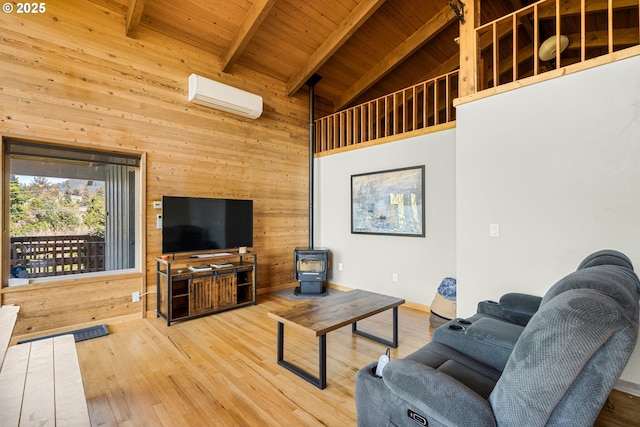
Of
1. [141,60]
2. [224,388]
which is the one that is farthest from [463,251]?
[141,60]

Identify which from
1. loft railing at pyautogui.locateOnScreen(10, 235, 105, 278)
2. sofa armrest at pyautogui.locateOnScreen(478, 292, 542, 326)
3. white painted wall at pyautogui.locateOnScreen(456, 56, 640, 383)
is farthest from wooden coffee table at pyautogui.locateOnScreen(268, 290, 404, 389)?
loft railing at pyautogui.locateOnScreen(10, 235, 105, 278)

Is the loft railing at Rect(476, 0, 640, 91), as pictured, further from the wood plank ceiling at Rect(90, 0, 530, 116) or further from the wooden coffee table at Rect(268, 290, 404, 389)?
the wooden coffee table at Rect(268, 290, 404, 389)

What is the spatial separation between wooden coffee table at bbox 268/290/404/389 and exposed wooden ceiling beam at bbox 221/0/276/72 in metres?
3.43

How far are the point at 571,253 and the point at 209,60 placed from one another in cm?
480

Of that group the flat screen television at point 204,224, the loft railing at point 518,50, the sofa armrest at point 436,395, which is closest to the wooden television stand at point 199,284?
the flat screen television at point 204,224

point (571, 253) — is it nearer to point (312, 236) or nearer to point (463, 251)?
point (463, 251)

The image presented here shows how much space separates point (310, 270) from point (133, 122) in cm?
321

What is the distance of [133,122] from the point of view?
362cm

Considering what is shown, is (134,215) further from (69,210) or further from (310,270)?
(310,270)

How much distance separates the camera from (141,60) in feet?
12.1

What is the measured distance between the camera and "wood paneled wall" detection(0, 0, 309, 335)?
119 inches

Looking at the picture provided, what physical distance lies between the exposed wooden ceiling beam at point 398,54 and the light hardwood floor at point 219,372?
4.23 meters

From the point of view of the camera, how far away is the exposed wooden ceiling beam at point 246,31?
360cm

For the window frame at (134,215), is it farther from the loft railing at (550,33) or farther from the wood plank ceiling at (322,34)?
the loft railing at (550,33)
